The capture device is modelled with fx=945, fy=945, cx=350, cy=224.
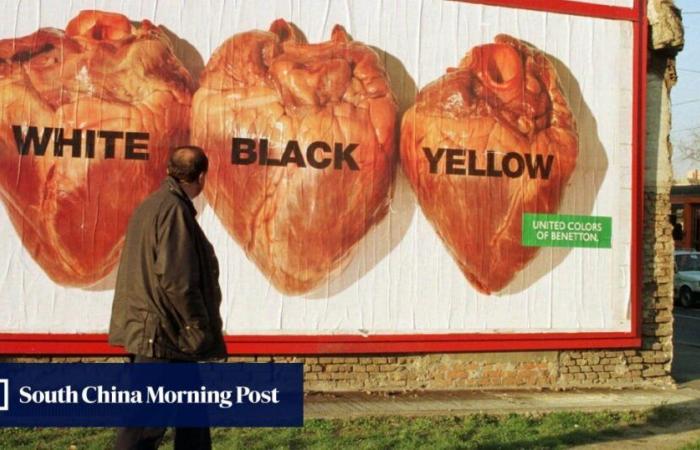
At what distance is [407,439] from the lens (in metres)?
7.54

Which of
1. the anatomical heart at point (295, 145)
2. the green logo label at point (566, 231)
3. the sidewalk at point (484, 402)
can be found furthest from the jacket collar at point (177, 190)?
the green logo label at point (566, 231)

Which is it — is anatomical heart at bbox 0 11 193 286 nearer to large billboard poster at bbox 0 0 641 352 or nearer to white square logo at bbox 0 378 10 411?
large billboard poster at bbox 0 0 641 352

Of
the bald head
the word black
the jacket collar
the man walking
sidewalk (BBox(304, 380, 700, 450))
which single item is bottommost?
sidewalk (BBox(304, 380, 700, 450))

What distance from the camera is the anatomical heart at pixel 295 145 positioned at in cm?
916

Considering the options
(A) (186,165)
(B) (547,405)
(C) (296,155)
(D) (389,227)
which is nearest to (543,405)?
(B) (547,405)

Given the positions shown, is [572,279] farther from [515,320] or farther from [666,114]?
[666,114]

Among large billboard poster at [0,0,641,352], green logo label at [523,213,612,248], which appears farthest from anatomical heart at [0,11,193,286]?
green logo label at [523,213,612,248]

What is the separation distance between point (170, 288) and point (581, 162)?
6432mm

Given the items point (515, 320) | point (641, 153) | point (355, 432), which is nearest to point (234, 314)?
point (355, 432)

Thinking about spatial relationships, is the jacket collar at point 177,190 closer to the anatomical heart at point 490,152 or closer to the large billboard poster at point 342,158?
the large billboard poster at point 342,158

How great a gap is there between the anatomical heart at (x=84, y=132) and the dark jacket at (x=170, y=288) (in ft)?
12.0

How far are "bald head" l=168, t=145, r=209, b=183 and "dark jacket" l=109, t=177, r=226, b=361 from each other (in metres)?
0.14

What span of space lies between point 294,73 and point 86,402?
3.99 meters

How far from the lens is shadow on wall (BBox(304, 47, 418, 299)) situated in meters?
9.39
